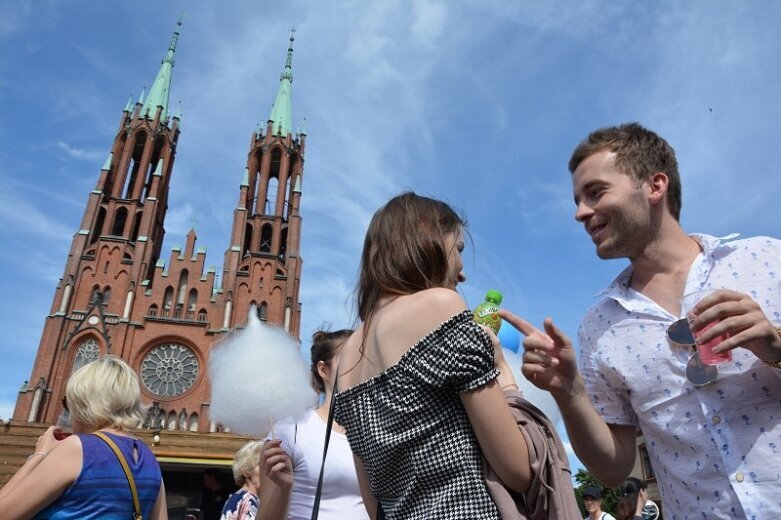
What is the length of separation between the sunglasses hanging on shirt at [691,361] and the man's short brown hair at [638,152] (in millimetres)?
536

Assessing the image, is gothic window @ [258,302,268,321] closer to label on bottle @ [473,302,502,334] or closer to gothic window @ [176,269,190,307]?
gothic window @ [176,269,190,307]

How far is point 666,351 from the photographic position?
5.80 feet

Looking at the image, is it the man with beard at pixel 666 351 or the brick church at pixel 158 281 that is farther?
the brick church at pixel 158 281

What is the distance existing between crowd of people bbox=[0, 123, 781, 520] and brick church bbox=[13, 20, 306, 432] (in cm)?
3119

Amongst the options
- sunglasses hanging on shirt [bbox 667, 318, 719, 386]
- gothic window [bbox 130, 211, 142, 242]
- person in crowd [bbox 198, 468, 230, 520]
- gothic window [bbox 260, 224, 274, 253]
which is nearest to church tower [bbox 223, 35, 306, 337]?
gothic window [bbox 260, 224, 274, 253]

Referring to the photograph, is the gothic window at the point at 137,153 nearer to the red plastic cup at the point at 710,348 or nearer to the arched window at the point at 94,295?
the arched window at the point at 94,295

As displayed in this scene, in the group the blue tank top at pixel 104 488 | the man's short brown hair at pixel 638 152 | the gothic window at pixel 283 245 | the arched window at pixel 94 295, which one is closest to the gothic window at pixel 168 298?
the arched window at pixel 94 295

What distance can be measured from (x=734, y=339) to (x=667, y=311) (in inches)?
19.1

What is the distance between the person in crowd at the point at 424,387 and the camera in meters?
1.34

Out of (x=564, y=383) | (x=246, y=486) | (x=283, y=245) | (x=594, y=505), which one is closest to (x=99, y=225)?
(x=283, y=245)

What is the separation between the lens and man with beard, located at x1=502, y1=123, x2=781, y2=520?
1547 mm

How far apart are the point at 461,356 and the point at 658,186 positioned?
43.7 inches

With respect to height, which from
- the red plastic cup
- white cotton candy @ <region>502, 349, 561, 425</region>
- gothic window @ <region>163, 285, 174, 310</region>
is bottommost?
the red plastic cup

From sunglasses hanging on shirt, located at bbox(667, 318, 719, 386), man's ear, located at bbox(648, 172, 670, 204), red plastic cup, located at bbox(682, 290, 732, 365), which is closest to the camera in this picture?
red plastic cup, located at bbox(682, 290, 732, 365)
